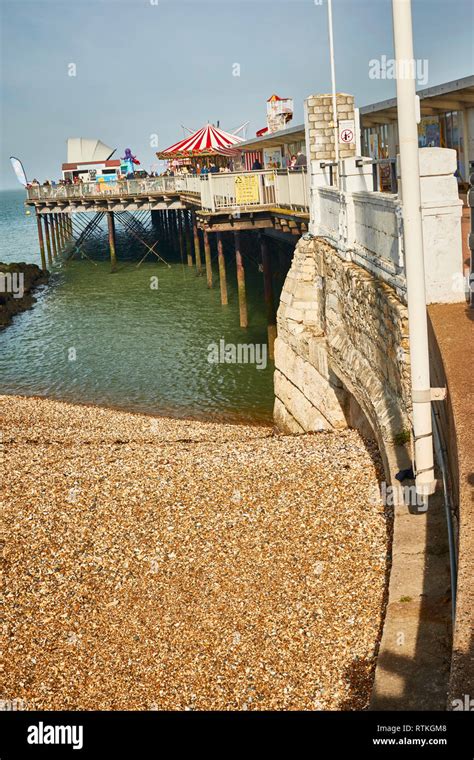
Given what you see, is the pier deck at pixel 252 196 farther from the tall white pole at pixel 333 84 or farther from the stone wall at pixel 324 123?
the tall white pole at pixel 333 84

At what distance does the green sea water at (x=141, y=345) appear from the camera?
19.0m

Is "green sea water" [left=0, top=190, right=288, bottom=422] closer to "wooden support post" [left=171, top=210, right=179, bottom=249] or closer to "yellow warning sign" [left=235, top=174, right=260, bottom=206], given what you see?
"yellow warning sign" [left=235, top=174, right=260, bottom=206]

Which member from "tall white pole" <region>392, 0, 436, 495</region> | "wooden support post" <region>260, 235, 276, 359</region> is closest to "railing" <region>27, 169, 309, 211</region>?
"wooden support post" <region>260, 235, 276, 359</region>

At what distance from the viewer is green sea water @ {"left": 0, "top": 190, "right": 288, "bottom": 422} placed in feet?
62.4

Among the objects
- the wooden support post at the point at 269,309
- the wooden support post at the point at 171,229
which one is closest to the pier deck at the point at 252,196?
the wooden support post at the point at 269,309

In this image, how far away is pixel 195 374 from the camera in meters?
20.9

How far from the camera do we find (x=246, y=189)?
21641 millimetres

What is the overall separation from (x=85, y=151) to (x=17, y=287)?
56.5 meters

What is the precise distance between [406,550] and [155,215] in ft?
183

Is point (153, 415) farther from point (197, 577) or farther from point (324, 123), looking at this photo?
point (197, 577)

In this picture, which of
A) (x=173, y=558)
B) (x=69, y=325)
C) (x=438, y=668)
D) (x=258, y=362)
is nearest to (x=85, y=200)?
(x=69, y=325)

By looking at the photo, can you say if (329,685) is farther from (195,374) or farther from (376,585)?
(195,374)

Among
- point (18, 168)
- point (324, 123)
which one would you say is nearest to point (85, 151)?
point (18, 168)

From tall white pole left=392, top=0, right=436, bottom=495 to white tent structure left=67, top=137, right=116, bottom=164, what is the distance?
84583mm
